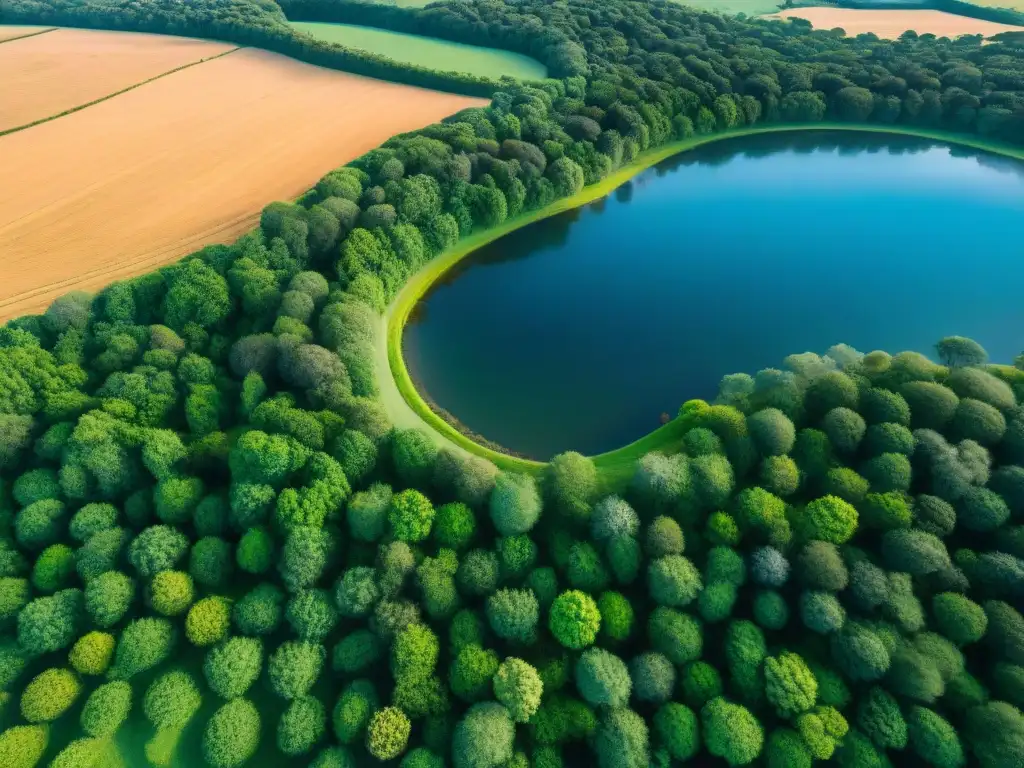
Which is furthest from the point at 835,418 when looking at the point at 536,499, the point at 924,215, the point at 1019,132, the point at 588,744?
the point at 1019,132

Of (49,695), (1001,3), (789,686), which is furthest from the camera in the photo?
(1001,3)

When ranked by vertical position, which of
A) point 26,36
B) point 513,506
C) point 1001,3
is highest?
point 1001,3

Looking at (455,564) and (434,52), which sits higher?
(434,52)

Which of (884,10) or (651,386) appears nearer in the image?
(651,386)

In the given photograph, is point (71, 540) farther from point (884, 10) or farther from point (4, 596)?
point (884, 10)

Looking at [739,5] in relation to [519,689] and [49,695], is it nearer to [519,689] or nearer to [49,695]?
[519,689]

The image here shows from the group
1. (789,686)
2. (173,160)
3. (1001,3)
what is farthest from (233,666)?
(1001,3)
